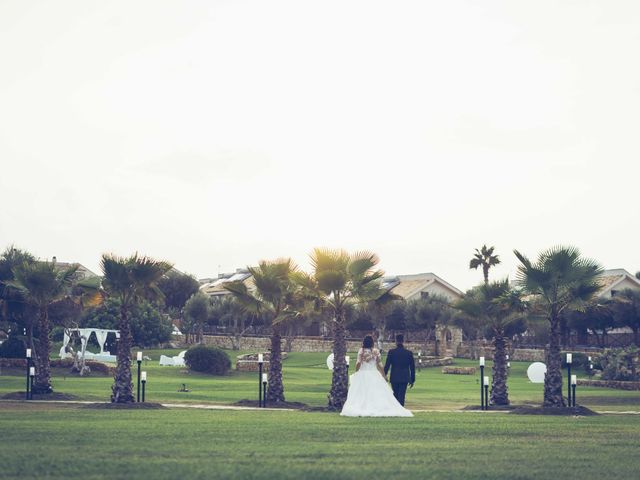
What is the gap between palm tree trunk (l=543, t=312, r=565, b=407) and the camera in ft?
94.3

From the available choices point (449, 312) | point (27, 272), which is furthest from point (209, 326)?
point (27, 272)

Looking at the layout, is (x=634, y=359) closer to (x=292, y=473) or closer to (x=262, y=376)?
(x=262, y=376)

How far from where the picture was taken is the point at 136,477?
37.9ft

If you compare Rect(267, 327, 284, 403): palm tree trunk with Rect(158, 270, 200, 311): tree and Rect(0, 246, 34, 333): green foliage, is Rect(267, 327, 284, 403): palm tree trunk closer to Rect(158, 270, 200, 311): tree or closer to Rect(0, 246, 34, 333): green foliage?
Rect(0, 246, 34, 333): green foliage

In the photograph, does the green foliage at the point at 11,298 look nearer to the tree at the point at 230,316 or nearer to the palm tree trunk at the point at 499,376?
the palm tree trunk at the point at 499,376

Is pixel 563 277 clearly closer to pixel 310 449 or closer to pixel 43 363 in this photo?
pixel 310 449

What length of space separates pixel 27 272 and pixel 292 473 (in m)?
25.5

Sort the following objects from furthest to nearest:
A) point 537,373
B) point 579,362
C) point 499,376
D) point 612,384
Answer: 1. point 579,362
2. point 537,373
3. point 612,384
4. point 499,376

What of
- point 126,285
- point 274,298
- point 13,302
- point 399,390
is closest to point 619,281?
point 13,302

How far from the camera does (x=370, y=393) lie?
23609 mm

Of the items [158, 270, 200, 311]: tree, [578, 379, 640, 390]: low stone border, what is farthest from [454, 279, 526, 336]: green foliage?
[158, 270, 200, 311]: tree

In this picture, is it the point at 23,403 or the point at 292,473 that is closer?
the point at 292,473

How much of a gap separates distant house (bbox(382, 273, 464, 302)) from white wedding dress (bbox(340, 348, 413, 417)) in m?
78.4

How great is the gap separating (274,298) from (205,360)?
75.0 feet
